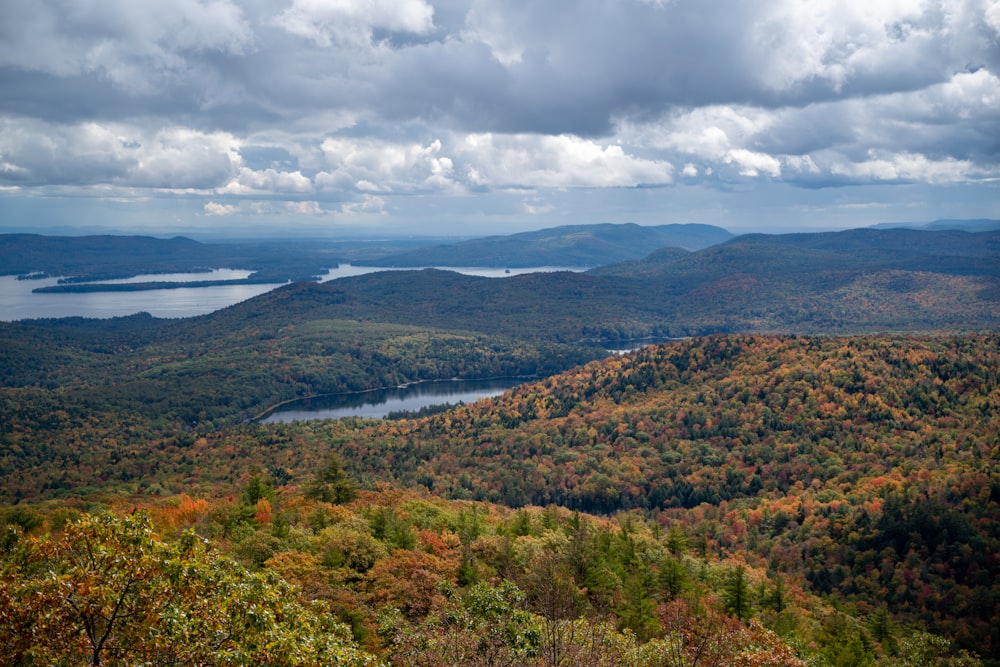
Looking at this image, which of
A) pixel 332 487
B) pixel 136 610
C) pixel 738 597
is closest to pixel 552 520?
pixel 332 487

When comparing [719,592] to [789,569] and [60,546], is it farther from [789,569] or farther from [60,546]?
[60,546]

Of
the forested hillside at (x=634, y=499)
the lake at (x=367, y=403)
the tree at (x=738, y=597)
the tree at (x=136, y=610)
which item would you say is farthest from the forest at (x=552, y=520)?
the lake at (x=367, y=403)

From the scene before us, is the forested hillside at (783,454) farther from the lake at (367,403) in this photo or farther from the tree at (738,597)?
the lake at (367,403)

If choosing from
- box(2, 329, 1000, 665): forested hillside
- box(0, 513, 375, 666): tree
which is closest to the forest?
box(0, 513, 375, 666): tree

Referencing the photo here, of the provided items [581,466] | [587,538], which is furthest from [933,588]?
[581,466]

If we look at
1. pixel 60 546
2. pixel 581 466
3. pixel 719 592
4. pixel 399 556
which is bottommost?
pixel 581 466

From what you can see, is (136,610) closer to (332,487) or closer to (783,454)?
(332,487)
